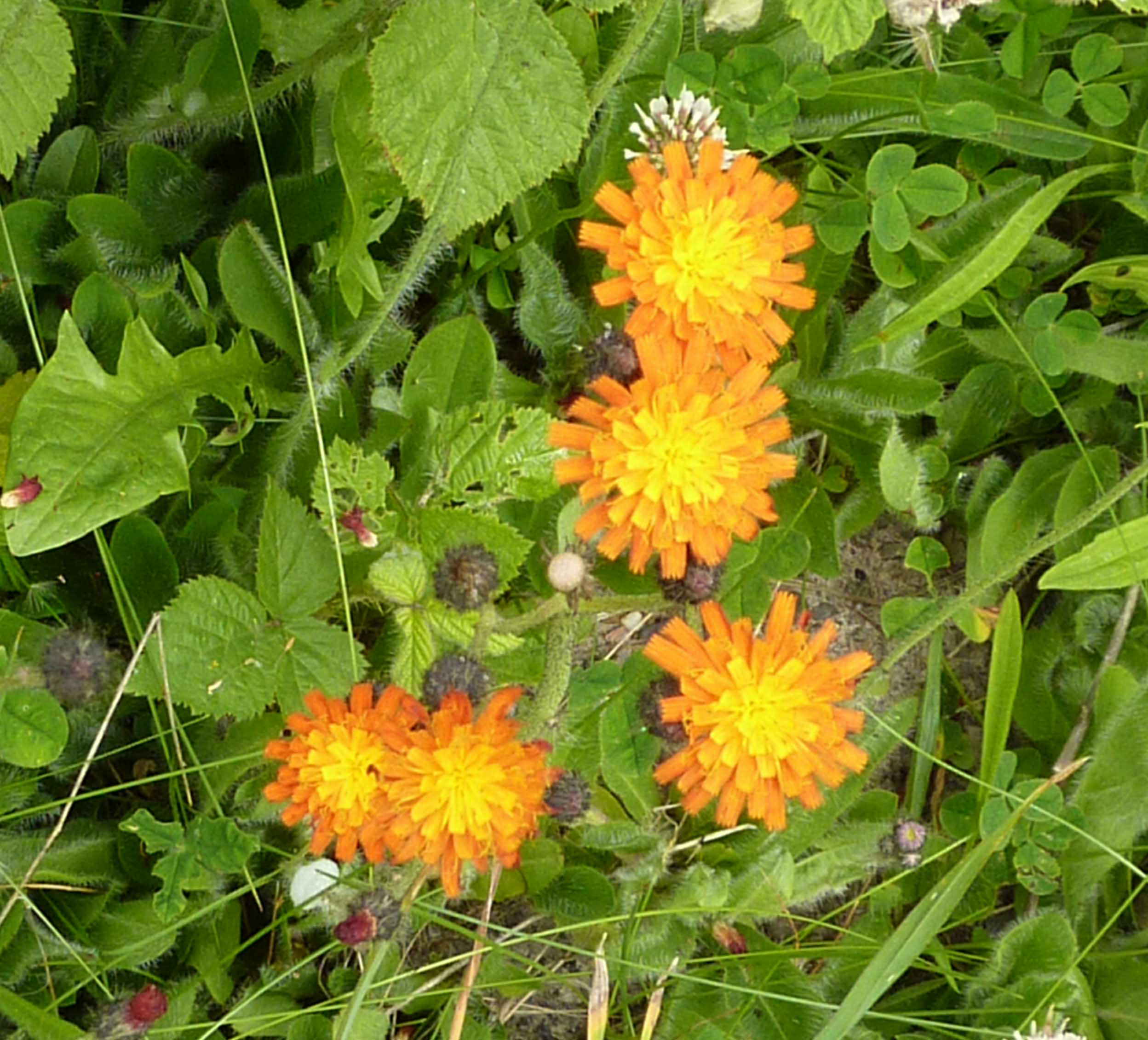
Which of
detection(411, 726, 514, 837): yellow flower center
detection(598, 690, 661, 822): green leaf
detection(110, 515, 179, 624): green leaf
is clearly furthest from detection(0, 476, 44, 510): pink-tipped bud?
detection(598, 690, 661, 822): green leaf

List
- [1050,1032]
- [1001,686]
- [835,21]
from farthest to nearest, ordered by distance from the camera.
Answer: [1001,686]
[1050,1032]
[835,21]

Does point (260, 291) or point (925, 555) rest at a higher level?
point (260, 291)

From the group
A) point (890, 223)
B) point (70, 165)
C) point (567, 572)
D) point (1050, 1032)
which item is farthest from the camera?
point (890, 223)

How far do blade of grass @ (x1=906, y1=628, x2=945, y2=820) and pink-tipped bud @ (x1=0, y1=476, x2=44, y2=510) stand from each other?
198 cm

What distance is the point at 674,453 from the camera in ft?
6.39

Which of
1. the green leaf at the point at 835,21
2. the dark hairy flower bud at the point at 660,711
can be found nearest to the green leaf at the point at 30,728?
the dark hairy flower bud at the point at 660,711

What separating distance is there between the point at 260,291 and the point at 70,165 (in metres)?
0.51

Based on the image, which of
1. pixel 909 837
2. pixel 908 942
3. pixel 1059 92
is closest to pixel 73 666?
pixel 908 942

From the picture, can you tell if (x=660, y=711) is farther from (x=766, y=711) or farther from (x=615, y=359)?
(x=615, y=359)

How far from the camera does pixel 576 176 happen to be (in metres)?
2.74

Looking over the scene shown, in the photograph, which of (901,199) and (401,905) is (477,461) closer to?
(401,905)

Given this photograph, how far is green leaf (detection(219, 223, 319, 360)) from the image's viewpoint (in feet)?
8.09

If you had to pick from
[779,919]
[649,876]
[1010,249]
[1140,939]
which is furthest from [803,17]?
[1140,939]

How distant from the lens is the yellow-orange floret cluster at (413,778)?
2.02m
